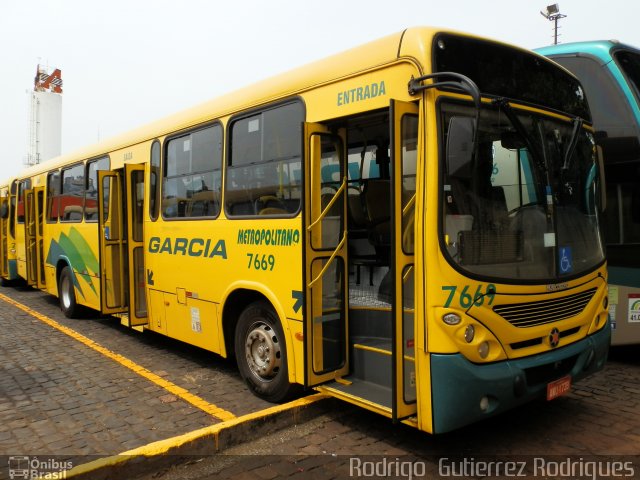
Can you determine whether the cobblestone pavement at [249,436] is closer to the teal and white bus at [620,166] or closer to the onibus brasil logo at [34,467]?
the onibus brasil logo at [34,467]

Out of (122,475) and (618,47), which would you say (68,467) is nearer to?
(122,475)

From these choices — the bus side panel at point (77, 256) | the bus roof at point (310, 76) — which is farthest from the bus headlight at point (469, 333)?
the bus side panel at point (77, 256)

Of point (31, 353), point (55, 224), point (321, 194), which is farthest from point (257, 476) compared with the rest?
point (55, 224)

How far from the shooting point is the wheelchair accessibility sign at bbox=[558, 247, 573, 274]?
403 cm

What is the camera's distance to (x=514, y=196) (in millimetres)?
3824

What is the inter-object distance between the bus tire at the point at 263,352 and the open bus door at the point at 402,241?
4.49 ft

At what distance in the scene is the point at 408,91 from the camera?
3.63 meters

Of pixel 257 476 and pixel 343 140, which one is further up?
pixel 343 140

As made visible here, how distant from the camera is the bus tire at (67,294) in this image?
30.2 ft

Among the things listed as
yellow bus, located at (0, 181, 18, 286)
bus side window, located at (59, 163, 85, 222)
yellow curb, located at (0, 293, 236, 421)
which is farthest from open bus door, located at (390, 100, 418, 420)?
yellow bus, located at (0, 181, 18, 286)

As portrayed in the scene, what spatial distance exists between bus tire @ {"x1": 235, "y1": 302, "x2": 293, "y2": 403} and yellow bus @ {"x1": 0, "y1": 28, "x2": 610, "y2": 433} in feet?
0.06

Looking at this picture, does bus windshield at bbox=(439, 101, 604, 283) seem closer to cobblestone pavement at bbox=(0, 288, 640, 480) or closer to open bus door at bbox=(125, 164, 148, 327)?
cobblestone pavement at bbox=(0, 288, 640, 480)

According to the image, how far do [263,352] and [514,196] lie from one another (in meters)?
2.60

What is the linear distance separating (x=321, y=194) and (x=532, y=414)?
104 inches
